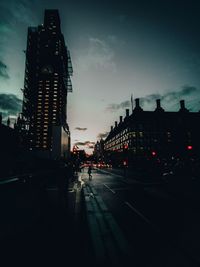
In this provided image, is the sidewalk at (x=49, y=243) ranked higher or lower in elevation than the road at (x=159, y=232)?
higher

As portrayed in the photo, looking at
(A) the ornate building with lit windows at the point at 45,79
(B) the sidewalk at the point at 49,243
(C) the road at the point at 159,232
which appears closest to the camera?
(B) the sidewalk at the point at 49,243

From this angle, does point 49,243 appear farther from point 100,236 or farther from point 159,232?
point 159,232

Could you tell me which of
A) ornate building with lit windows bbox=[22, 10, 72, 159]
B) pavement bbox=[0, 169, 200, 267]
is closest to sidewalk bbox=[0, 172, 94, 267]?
pavement bbox=[0, 169, 200, 267]

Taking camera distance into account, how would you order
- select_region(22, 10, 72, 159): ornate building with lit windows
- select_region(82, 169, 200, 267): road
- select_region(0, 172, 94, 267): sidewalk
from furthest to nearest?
select_region(22, 10, 72, 159): ornate building with lit windows
select_region(82, 169, 200, 267): road
select_region(0, 172, 94, 267): sidewalk

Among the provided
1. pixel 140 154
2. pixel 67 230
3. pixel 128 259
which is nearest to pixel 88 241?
pixel 67 230

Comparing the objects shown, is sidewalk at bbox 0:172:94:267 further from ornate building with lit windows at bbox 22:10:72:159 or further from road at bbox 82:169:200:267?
ornate building with lit windows at bbox 22:10:72:159

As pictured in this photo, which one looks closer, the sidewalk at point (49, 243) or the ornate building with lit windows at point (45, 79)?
the sidewalk at point (49, 243)

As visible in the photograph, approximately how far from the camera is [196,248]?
15.4ft

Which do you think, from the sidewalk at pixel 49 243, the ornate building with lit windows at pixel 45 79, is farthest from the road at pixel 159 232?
the ornate building with lit windows at pixel 45 79

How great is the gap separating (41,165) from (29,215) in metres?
34.1

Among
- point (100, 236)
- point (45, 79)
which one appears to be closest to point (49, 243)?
point (100, 236)

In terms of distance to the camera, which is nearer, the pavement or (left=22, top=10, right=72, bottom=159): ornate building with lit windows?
the pavement

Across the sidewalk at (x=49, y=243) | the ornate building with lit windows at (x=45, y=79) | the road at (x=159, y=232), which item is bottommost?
the road at (x=159, y=232)

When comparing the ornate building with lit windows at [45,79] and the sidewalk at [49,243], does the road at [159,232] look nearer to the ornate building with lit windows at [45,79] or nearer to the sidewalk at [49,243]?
the sidewalk at [49,243]
